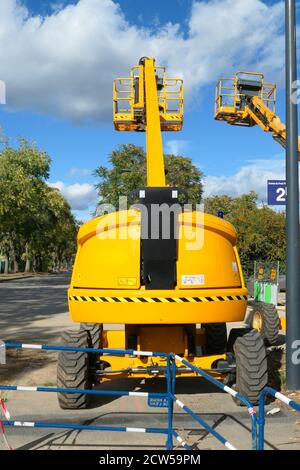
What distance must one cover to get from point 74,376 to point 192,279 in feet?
6.39

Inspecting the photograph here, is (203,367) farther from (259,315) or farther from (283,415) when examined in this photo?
(259,315)

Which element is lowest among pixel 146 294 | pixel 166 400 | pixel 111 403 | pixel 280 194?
pixel 111 403

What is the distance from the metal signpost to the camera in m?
7.66

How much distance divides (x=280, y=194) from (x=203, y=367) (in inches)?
129

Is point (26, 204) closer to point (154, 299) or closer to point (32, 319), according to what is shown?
point (32, 319)

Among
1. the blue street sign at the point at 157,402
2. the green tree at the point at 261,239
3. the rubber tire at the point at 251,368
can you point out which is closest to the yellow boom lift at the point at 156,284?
the rubber tire at the point at 251,368

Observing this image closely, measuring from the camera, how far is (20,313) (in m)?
18.2

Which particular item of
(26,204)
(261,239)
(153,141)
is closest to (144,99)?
(153,141)

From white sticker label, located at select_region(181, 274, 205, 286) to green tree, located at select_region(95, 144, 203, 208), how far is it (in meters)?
23.8

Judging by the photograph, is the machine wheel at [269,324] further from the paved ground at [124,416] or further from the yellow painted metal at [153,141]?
the yellow painted metal at [153,141]

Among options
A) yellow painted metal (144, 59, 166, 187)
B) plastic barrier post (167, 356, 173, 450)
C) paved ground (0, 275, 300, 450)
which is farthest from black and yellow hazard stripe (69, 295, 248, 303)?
yellow painted metal (144, 59, 166, 187)

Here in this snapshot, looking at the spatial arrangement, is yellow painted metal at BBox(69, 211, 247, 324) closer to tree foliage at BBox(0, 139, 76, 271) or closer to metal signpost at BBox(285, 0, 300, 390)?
metal signpost at BBox(285, 0, 300, 390)
